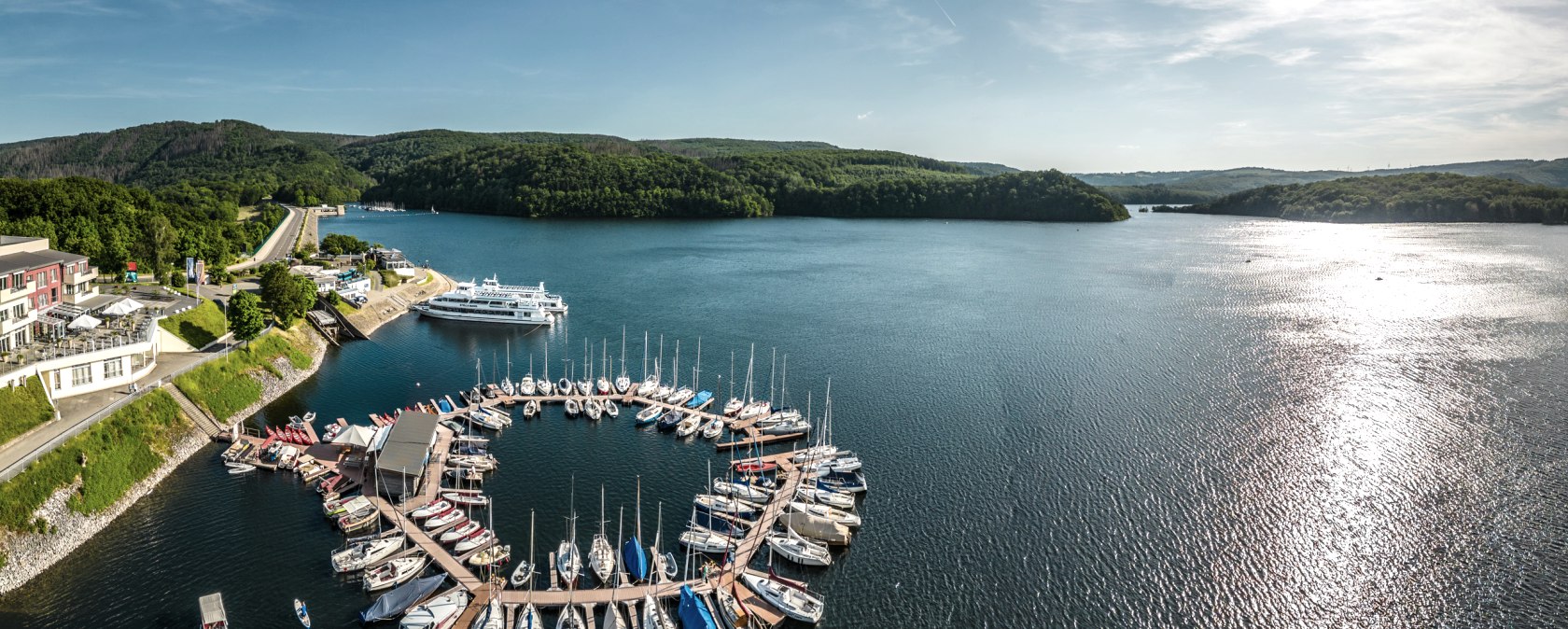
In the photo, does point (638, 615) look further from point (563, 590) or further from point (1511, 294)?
point (1511, 294)

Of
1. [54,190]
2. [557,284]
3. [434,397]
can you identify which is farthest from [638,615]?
[54,190]

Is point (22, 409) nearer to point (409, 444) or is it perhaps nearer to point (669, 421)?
point (409, 444)

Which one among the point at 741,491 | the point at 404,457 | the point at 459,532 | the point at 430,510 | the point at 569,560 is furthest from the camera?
the point at 404,457

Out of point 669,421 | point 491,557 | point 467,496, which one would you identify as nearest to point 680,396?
point 669,421

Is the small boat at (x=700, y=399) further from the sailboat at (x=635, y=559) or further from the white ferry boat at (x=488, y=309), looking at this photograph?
the white ferry boat at (x=488, y=309)

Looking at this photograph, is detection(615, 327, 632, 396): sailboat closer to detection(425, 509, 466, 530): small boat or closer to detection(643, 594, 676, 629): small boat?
detection(425, 509, 466, 530): small boat
